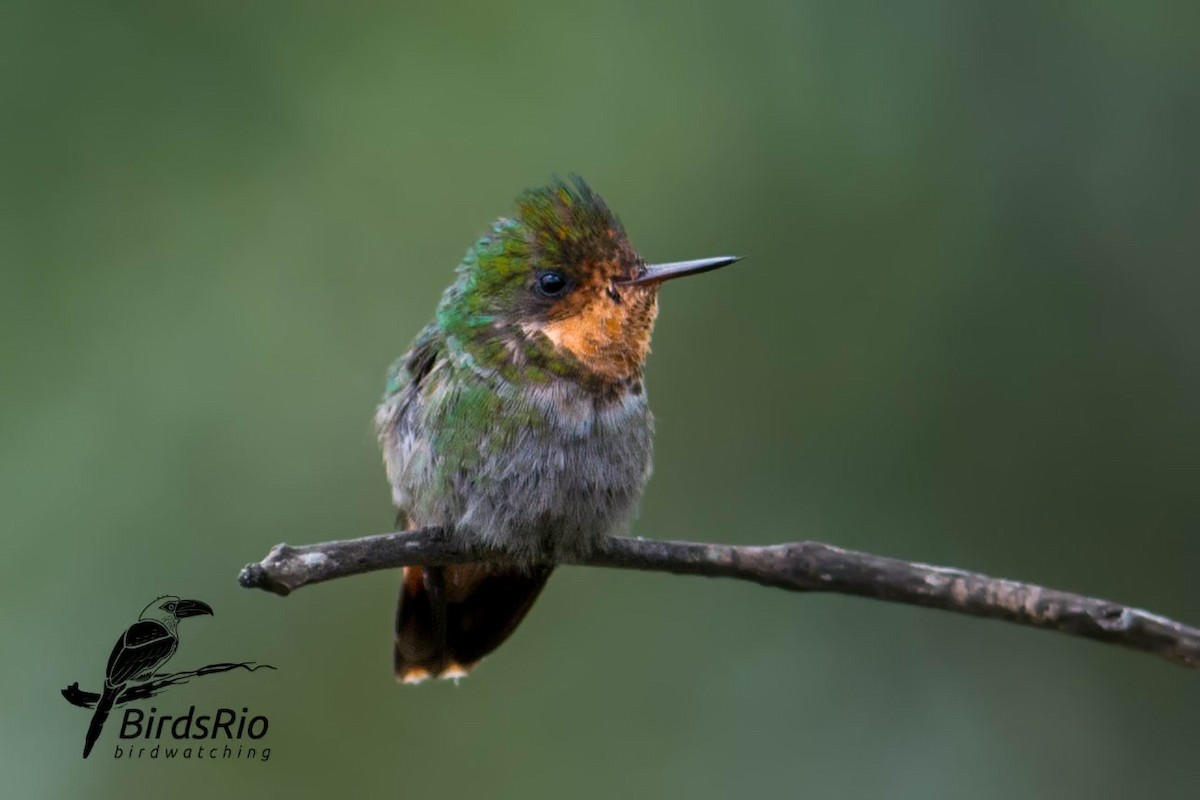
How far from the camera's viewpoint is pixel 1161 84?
176 inches

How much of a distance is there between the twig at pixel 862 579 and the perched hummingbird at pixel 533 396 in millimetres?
325

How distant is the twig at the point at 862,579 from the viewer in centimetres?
234

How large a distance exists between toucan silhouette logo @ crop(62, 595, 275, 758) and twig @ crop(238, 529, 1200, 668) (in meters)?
1.14

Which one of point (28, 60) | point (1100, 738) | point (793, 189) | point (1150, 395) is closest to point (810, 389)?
point (793, 189)

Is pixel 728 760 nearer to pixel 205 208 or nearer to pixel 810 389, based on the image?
pixel 810 389

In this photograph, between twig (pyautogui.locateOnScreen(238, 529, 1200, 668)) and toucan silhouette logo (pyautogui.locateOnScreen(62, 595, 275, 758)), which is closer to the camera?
twig (pyautogui.locateOnScreen(238, 529, 1200, 668))

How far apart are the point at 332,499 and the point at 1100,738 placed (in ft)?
8.64

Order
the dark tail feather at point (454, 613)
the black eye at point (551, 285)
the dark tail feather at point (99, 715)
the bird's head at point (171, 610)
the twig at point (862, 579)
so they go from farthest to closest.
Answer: the bird's head at point (171, 610)
the dark tail feather at point (99, 715)
the dark tail feather at point (454, 613)
the black eye at point (551, 285)
the twig at point (862, 579)

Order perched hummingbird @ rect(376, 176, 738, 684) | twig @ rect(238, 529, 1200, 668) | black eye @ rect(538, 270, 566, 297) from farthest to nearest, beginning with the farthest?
1. black eye @ rect(538, 270, 566, 297)
2. perched hummingbird @ rect(376, 176, 738, 684)
3. twig @ rect(238, 529, 1200, 668)

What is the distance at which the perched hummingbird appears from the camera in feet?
10.2

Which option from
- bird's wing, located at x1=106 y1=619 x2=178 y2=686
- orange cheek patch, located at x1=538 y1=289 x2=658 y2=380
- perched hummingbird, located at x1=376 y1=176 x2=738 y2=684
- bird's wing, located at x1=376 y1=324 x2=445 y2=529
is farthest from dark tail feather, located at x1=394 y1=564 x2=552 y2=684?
bird's wing, located at x1=106 y1=619 x2=178 y2=686

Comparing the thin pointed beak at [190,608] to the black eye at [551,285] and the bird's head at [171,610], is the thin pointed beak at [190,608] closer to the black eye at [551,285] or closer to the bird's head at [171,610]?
the bird's head at [171,610]

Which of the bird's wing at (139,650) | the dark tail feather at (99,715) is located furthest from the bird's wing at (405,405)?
the dark tail feather at (99,715)

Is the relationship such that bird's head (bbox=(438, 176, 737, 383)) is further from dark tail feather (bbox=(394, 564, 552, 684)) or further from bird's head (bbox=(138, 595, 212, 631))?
bird's head (bbox=(138, 595, 212, 631))
